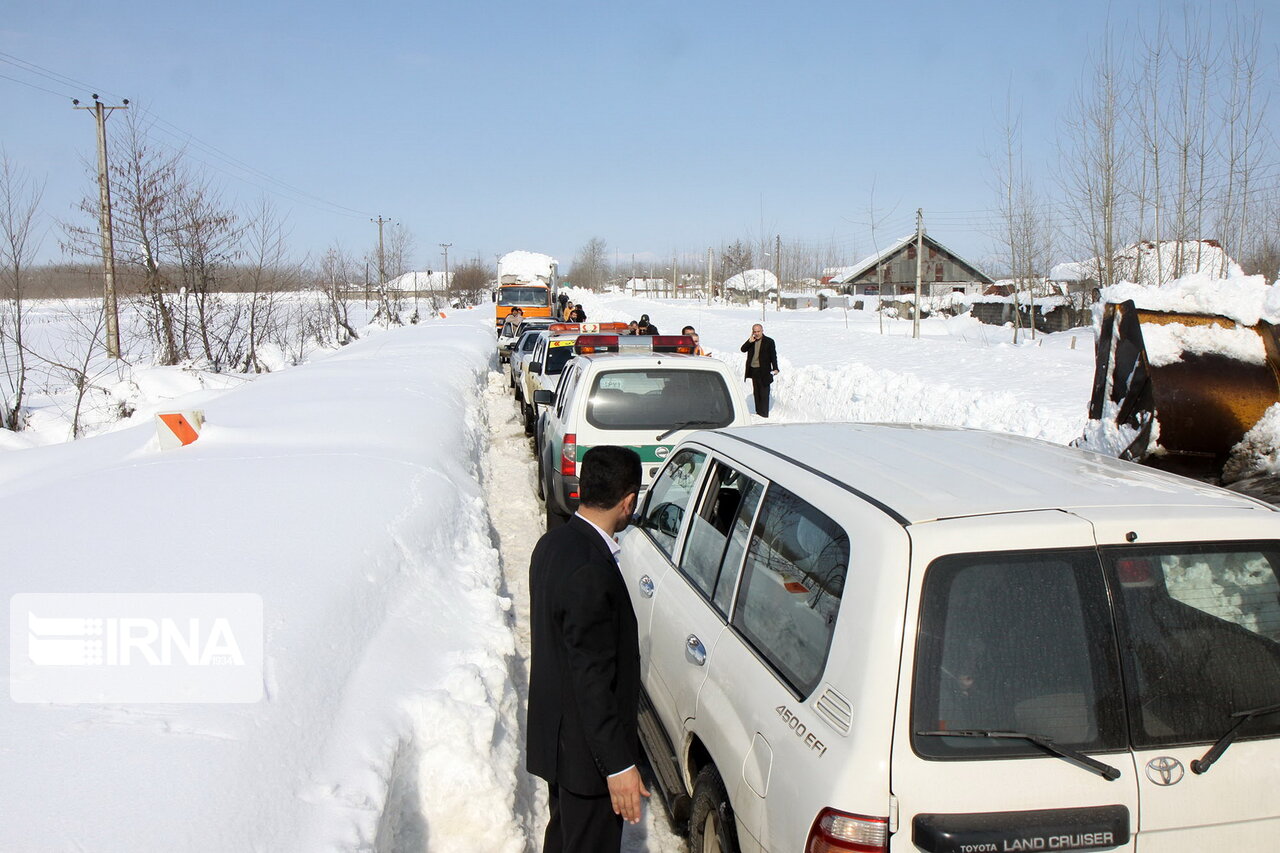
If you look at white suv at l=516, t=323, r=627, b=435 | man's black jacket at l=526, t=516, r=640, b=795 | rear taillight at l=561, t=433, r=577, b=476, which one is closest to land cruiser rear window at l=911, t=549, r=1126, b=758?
man's black jacket at l=526, t=516, r=640, b=795

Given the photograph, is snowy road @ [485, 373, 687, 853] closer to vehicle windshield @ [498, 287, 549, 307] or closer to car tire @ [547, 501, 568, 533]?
car tire @ [547, 501, 568, 533]

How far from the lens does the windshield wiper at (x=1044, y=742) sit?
206cm

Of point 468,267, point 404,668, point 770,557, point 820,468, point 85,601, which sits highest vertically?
point 468,267

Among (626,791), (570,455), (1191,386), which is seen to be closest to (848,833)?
(626,791)

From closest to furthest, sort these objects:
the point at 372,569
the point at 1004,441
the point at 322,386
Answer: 1. the point at 1004,441
2. the point at 372,569
3. the point at 322,386

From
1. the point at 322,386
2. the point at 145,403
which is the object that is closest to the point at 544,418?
the point at 322,386

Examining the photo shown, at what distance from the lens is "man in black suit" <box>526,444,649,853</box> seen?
259 centimetres

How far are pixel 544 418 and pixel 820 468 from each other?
7.39 m

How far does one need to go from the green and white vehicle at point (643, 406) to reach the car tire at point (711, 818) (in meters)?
4.30

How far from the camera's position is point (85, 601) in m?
3.73

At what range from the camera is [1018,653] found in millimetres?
2162

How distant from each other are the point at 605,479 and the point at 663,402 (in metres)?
4.73

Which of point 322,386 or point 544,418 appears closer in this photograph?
point 544,418

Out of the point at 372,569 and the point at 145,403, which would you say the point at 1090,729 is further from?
the point at 145,403
